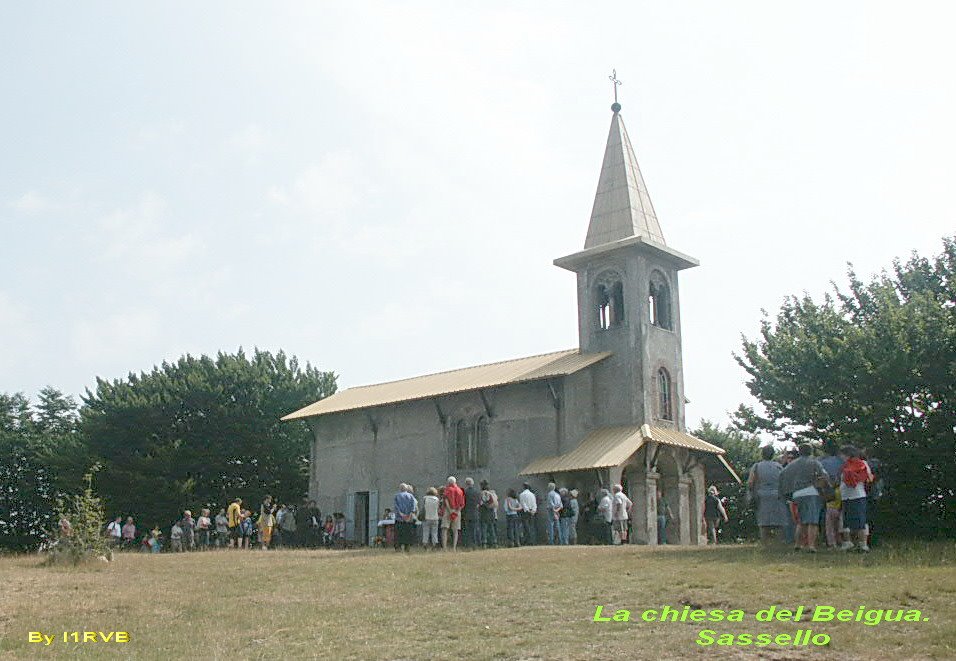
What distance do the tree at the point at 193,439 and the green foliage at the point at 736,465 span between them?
1810cm

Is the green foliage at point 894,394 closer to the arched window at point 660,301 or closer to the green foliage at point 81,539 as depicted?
the arched window at point 660,301

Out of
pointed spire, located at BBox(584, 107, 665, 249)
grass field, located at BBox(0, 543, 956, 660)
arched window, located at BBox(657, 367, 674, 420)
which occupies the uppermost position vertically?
pointed spire, located at BBox(584, 107, 665, 249)

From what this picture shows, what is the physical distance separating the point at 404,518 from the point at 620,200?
15146mm

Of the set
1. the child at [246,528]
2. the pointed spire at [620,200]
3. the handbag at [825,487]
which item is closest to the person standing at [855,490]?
the handbag at [825,487]

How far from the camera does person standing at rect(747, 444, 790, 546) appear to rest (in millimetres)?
17812

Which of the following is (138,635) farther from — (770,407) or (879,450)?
(770,407)

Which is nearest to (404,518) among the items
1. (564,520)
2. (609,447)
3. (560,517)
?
(560,517)

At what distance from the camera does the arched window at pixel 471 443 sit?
107ft

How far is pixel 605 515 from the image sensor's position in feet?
84.6

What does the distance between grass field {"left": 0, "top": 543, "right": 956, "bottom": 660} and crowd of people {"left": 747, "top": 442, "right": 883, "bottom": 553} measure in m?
0.64

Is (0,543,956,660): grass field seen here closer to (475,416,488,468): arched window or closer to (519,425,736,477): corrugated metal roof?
(519,425,736,477): corrugated metal roof

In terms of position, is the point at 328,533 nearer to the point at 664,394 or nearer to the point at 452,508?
the point at 452,508

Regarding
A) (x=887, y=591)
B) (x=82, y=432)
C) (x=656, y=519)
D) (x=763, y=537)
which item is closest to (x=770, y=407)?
(x=656, y=519)

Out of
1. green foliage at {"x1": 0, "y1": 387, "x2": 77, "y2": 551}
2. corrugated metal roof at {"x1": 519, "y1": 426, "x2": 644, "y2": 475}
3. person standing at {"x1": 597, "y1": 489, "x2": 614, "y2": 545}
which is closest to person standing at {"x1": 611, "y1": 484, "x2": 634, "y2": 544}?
person standing at {"x1": 597, "y1": 489, "x2": 614, "y2": 545}
